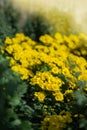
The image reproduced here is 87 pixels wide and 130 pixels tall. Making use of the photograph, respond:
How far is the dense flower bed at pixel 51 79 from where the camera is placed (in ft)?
15.2

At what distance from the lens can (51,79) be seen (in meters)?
5.41

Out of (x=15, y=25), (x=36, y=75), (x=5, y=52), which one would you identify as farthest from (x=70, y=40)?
(x=36, y=75)

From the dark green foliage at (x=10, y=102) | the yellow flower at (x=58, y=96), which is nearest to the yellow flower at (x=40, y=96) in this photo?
the yellow flower at (x=58, y=96)

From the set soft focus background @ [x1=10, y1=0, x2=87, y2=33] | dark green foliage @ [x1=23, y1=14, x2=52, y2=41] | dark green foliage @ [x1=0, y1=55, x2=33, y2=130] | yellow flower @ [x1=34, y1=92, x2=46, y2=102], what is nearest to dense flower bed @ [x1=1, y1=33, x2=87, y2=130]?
yellow flower @ [x1=34, y1=92, x2=46, y2=102]

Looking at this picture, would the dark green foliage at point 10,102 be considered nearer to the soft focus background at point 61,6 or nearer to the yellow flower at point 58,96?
the yellow flower at point 58,96

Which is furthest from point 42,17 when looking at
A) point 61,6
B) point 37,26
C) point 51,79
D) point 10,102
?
point 10,102

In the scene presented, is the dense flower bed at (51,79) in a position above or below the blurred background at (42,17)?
below

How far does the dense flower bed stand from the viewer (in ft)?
15.2

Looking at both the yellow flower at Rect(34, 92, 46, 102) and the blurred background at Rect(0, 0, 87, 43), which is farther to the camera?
the blurred background at Rect(0, 0, 87, 43)

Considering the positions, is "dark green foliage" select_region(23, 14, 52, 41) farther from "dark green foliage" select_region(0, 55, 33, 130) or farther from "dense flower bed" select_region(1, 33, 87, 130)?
"dark green foliage" select_region(0, 55, 33, 130)

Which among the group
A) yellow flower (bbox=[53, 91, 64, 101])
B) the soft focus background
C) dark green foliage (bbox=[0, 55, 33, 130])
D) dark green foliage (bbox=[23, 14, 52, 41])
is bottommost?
dark green foliage (bbox=[0, 55, 33, 130])

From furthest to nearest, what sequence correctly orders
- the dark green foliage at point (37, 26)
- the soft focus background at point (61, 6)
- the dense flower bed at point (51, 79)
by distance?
the soft focus background at point (61, 6) → the dark green foliage at point (37, 26) → the dense flower bed at point (51, 79)

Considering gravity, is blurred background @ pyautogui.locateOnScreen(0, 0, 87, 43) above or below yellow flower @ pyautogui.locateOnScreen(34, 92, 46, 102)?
above

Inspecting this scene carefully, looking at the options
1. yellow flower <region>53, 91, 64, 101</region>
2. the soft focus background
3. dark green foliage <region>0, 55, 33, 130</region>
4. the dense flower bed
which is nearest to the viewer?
dark green foliage <region>0, 55, 33, 130</region>
